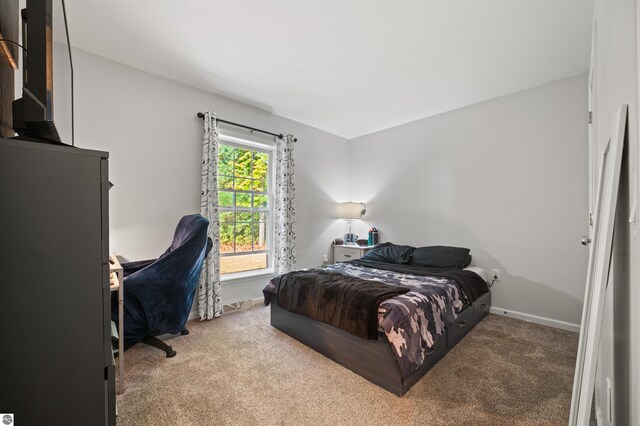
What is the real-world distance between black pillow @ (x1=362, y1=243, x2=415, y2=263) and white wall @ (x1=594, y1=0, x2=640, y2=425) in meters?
2.34

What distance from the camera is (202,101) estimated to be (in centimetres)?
324

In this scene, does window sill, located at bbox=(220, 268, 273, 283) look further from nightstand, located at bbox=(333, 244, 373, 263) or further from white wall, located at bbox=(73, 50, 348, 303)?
nightstand, located at bbox=(333, 244, 373, 263)

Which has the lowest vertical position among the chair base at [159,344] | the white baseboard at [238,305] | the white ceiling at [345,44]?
the white baseboard at [238,305]

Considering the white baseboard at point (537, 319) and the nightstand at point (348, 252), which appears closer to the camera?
the white baseboard at point (537, 319)

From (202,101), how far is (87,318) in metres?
3.01

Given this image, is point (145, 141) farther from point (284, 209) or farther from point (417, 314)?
point (417, 314)

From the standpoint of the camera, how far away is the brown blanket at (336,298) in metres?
1.93

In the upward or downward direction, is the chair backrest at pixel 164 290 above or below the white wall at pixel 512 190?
below

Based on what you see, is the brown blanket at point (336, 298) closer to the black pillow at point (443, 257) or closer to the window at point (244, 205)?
the window at point (244, 205)

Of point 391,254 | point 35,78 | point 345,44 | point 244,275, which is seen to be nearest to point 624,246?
point 35,78

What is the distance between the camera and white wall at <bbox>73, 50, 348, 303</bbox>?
8.39 feet

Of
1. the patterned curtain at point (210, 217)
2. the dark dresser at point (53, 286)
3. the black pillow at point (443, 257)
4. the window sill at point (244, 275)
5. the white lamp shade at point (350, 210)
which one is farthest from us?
the white lamp shade at point (350, 210)

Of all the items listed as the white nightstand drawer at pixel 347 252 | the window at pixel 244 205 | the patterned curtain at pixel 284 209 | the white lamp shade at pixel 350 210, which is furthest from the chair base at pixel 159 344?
the white lamp shade at pixel 350 210

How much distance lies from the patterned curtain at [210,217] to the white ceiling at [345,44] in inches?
24.1
